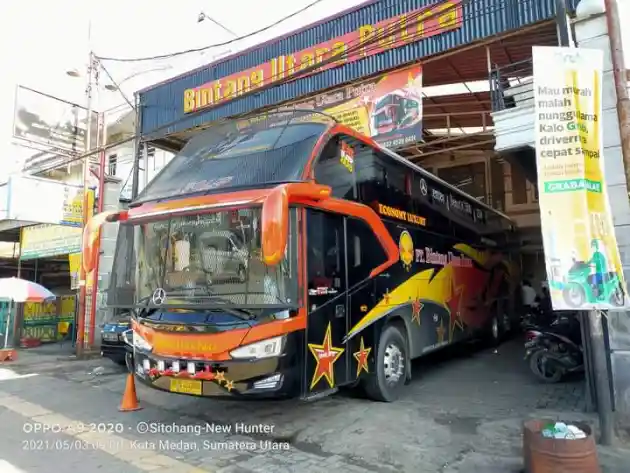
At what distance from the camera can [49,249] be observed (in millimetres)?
15930

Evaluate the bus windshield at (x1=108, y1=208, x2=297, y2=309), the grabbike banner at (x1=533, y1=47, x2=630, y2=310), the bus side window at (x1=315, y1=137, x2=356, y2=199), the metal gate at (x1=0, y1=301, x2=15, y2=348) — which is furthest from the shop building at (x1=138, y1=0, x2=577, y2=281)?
the metal gate at (x1=0, y1=301, x2=15, y2=348)

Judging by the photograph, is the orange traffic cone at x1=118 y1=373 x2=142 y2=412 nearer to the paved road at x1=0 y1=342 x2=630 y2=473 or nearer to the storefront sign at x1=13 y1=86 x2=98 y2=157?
the paved road at x1=0 y1=342 x2=630 y2=473

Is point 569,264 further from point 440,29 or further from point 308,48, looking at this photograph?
point 308,48

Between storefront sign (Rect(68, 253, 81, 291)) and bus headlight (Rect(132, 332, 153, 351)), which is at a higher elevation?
storefront sign (Rect(68, 253, 81, 291))

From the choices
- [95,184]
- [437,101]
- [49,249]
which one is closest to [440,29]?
[437,101]

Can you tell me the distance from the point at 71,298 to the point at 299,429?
13257 millimetres

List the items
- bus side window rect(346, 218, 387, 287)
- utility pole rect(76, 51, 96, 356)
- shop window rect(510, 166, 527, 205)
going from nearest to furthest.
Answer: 1. bus side window rect(346, 218, 387, 287)
2. utility pole rect(76, 51, 96, 356)
3. shop window rect(510, 166, 527, 205)

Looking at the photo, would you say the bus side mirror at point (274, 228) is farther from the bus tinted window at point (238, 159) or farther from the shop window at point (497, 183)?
the shop window at point (497, 183)

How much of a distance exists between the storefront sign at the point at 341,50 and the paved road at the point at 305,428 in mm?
5374

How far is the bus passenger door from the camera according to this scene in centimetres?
534

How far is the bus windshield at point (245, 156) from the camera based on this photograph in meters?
5.52

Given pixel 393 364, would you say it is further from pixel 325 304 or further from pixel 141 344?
pixel 141 344

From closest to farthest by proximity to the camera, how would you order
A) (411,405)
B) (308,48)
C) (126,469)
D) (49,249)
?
(126,469) < (411,405) < (308,48) < (49,249)

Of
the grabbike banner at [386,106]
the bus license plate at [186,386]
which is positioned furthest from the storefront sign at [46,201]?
the bus license plate at [186,386]
